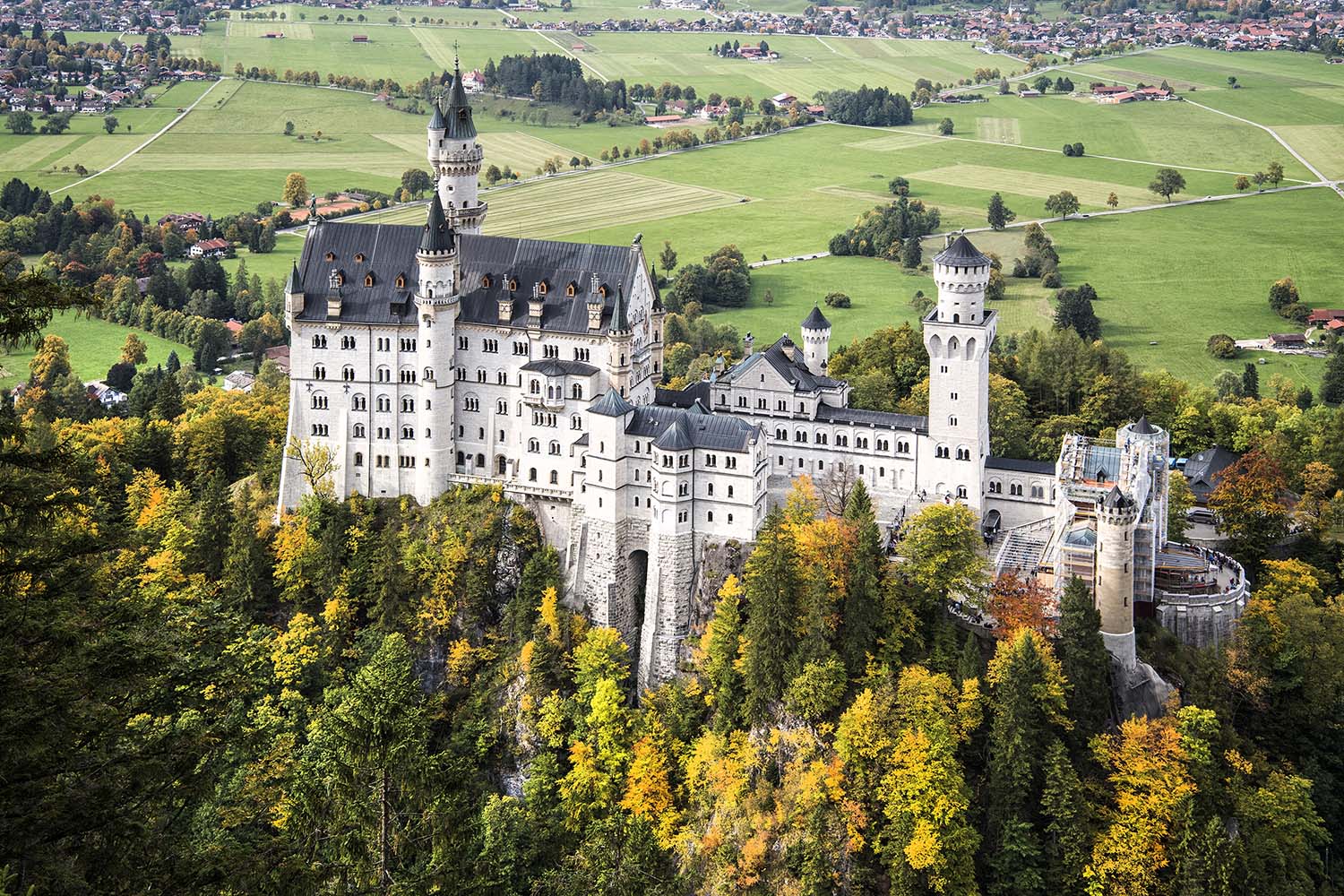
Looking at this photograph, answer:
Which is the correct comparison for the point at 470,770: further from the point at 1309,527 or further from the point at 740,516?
the point at 1309,527

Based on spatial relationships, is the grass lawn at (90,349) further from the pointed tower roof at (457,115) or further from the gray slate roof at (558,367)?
the gray slate roof at (558,367)

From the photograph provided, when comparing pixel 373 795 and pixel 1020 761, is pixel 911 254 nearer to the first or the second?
pixel 1020 761

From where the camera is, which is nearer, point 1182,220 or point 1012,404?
point 1012,404

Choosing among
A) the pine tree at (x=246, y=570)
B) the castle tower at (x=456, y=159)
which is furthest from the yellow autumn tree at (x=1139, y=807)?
the castle tower at (x=456, y=159)

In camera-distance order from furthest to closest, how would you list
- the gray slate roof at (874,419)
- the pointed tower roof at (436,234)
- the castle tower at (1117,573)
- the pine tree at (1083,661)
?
the pointed tower roof at (436,234) < the gray slate roof at (874,419) < the castle tower at (1117,573) < the pine tree at (1083,661)

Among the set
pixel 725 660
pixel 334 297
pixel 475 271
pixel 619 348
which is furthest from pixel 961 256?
pixel 334 297

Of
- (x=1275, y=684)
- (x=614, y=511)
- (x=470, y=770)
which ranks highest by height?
(x=614, y=511)

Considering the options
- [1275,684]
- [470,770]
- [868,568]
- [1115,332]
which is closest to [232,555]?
[470,770]
